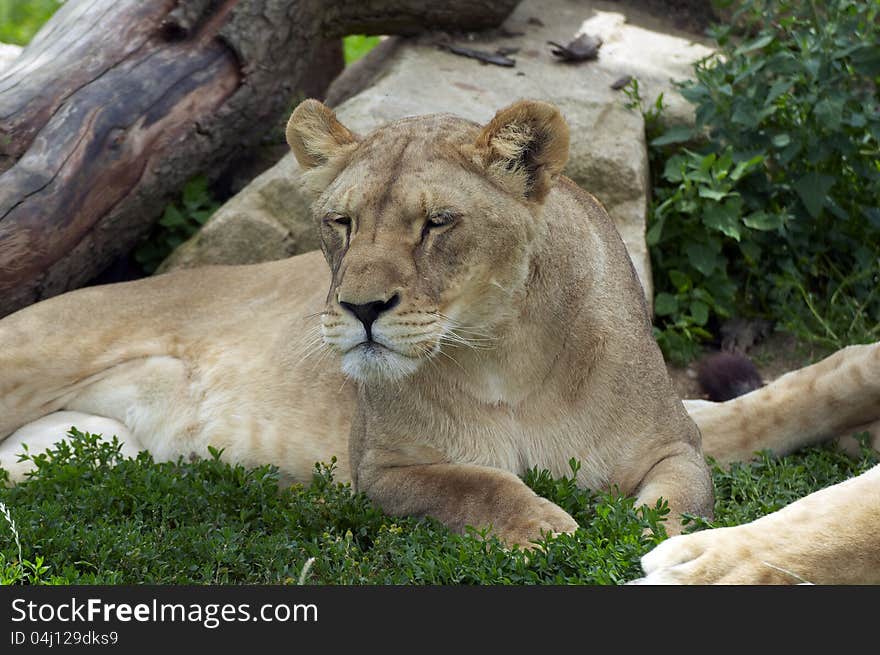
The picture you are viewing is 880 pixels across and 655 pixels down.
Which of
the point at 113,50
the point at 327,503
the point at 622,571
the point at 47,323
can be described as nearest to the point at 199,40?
the point at 113,50

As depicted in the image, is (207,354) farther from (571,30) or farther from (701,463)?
(571,30)

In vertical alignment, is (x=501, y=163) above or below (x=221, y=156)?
above

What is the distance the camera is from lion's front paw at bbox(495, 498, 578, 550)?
342cm

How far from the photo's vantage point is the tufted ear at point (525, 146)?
11.8 feet

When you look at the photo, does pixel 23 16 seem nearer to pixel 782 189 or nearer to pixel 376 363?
pixel 782 189

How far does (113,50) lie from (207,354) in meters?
1.32

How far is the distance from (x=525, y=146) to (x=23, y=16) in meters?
7.27

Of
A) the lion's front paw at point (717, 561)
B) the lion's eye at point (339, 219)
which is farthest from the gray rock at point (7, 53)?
the lion's front paw at point (717, 561)

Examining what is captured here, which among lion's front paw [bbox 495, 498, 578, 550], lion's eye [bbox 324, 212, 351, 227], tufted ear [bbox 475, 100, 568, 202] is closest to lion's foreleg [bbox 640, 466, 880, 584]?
lion's front paw [bbox 495, 498, 578, 550]

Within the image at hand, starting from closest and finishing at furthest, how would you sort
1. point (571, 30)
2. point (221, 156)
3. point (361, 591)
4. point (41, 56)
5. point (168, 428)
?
1. point (361, 591)
2. point (168, 428)
3. point (41, 56)
4. point (221, 156)
5. point (571, 30)

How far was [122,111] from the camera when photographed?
17.0ft

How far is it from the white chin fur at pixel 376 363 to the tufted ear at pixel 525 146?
58 cm

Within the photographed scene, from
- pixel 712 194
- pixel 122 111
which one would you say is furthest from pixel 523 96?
pixel 122 111

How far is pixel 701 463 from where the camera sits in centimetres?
392
